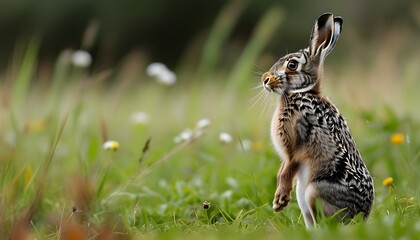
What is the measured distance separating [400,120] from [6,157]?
3310mm

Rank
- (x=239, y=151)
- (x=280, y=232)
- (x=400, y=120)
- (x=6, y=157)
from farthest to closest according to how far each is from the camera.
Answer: (x=239, y=151) < (x=400, y=120) < (x=6, y=157) < (x=280, y=232)

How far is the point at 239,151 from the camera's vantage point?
7.82m

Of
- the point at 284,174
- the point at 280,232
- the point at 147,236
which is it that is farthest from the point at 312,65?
the point at 147,236

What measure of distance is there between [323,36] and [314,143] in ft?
1.96

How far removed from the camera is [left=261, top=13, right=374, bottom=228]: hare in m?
4.50

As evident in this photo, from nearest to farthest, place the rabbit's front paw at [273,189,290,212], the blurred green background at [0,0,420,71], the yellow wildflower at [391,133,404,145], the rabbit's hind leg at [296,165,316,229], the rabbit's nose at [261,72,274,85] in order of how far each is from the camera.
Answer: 1. the rabbit's hind leg at [296,165,316,229]
2. the rabbit's front paw at [273,189,290,212]
3. the rabbit's nose at [261,72,274,85]
4. the yellow wildflower at [391,133,404,145]
5. the blurred green background at [0,0,420,71]

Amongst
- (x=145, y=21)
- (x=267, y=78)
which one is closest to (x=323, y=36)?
(x=267, y=78)

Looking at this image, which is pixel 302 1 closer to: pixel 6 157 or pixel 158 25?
pixel 158 25

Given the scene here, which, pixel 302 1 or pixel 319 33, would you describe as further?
pixel 302 1

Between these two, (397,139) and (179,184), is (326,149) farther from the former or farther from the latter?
(397,139)

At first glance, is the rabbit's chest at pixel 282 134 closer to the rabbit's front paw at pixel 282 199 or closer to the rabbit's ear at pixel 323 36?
the rabbit's front paw at pixel 282 199

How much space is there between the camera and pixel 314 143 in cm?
453

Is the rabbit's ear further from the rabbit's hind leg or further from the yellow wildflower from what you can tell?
the yellow wildflower

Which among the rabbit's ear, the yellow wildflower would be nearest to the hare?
the rabbit's ear
